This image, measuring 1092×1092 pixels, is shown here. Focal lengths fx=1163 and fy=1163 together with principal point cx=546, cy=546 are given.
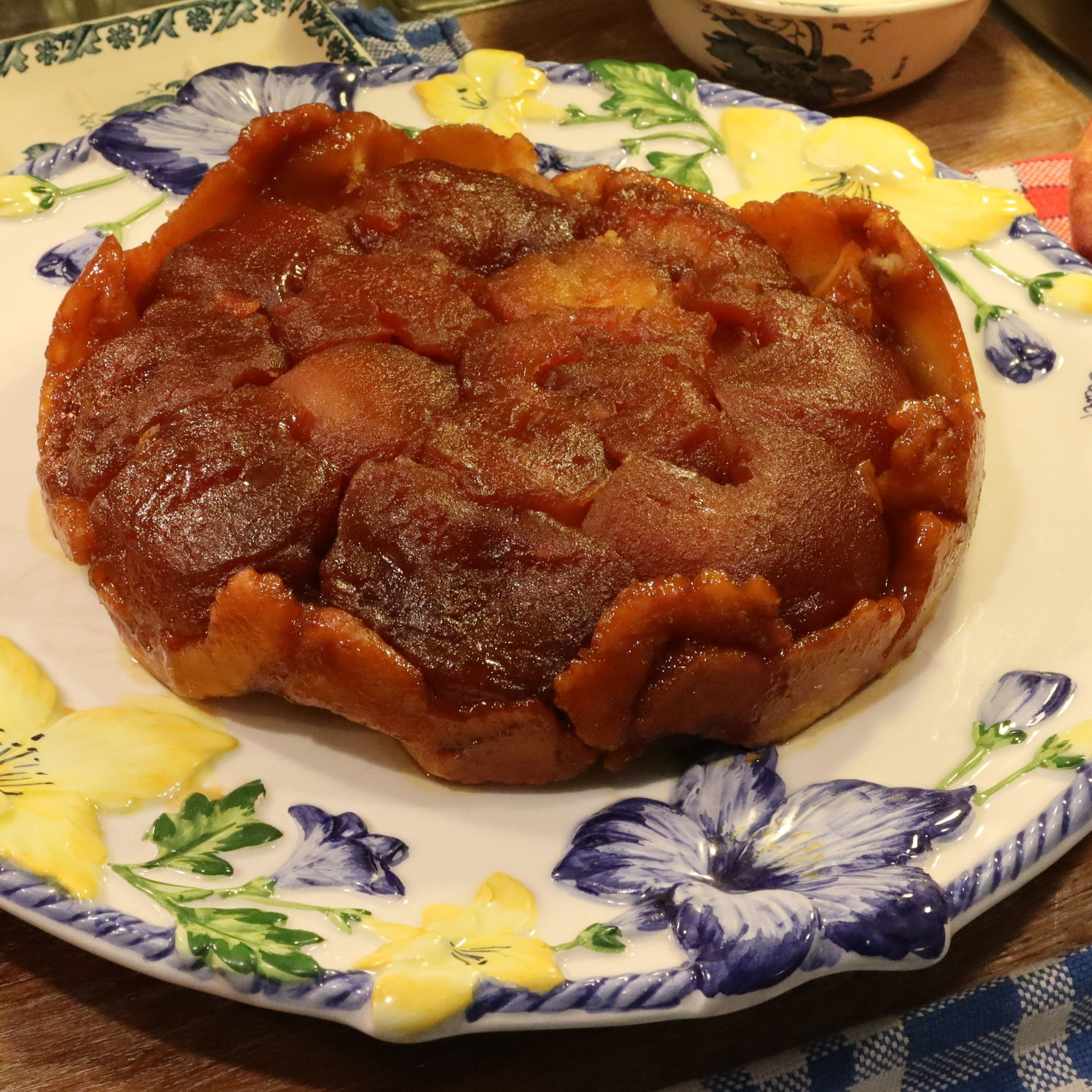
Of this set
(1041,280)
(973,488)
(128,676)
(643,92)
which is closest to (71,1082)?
(128,676)

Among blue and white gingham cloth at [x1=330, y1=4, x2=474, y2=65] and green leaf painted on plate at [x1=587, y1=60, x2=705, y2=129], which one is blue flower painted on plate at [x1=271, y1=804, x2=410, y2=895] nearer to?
green leaf painted on plate at [x1=587, y1=60, x2=705, y2=129]

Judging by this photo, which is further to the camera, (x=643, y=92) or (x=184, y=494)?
(x=643, y=92)

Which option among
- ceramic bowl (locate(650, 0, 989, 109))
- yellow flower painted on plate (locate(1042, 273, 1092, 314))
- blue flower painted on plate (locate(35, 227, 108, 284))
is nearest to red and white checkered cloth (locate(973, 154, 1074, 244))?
ceramic bowl (locate(650, 0, 989, 109))

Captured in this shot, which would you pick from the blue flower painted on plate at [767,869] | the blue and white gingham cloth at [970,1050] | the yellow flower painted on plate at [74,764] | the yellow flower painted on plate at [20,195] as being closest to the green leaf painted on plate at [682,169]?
the yellow flower painted on plate at [20,195]

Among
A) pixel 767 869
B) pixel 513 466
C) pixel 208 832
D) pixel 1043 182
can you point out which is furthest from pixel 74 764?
pixel 1043 182

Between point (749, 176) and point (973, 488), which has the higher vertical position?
point (749, 176)

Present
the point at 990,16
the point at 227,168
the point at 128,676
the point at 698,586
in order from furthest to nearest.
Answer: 1. the point at 990,16
2. the point at 227,168
3. the point at 128,676
4. the point at 698,586

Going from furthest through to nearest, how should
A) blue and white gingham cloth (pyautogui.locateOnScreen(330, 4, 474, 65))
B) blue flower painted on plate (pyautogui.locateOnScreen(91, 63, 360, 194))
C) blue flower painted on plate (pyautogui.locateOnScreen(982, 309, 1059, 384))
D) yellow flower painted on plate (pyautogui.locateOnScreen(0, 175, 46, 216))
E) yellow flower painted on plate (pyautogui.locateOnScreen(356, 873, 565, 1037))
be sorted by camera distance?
blue and white gingham cloth (pyautogui.locateOnScreen(330, 4, 474, 65)) → blue flower painted on plate (pyautogui.locateOnScreen(91, 63, 360, 194)) → yellow flower painted on plate (pyautogui.locateOnScreen(0, 175, 46, 216)) → blue flower painted on plate (pyautogui.locateOnScreen(982, 309, 1059, 384)) → yellow flower painted on plate (pyautogui.locateOnScreen(356, 873, 565, 1037))

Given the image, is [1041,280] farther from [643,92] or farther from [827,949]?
[827,949]
